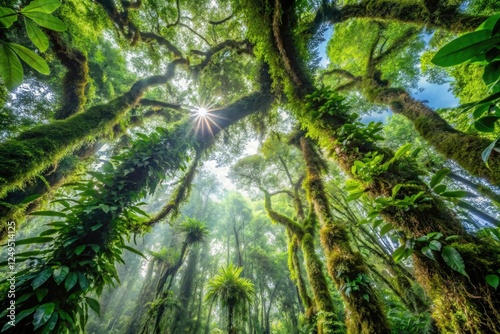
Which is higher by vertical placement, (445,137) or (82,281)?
(445,137)

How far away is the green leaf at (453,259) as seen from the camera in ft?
3.96

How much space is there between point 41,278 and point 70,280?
0.24m

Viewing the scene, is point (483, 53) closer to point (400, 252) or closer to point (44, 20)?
point (400, 252)

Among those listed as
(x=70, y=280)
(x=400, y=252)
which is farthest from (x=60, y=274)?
(x=400, y=252)

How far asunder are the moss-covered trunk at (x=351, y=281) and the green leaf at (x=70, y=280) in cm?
341

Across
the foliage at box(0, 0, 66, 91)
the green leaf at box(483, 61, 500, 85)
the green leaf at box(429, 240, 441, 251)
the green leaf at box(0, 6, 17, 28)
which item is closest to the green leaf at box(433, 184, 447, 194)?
the green leaf at box(429, 240, 441, 251)

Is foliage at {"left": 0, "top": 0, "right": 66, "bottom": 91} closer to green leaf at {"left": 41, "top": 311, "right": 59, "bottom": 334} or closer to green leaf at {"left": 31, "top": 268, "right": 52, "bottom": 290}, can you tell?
green leaf at {"left": 31, "top": 268, "right": 52, "bottom": 290}

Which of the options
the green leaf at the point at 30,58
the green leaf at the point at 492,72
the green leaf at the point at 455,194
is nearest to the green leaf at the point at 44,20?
the green leaf at the point at 30,58

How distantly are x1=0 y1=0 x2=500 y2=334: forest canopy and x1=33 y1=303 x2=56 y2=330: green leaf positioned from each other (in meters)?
0.01

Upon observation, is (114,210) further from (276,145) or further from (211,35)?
(211,35)

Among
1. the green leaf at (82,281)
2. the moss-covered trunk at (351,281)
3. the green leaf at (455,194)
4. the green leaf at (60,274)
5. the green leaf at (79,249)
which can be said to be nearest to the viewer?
the green leaf at (455,194)

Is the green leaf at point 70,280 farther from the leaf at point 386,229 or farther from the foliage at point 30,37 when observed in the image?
the leaf at point 386,229

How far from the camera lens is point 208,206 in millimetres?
27109

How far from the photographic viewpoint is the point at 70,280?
77.9 inches
